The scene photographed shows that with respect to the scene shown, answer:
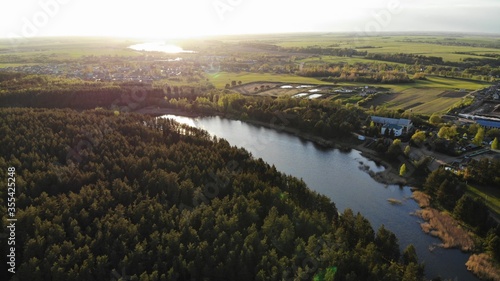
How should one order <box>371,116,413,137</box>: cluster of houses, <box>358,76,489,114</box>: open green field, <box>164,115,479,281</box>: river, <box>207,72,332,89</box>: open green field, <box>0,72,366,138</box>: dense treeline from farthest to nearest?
<box>207,72,332,89</box>: open green field, <box>358,76,489,114</box>: open green field, <box>0,72,366,138</box>: dense treeline, <box>371,116,413,137</box>: cluster of houses, <box>164,115,479,281</box>: river

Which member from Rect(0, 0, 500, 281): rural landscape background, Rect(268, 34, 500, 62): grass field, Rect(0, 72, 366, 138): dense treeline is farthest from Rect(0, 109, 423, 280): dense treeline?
Rect(268, 34, 500, 62): grass field

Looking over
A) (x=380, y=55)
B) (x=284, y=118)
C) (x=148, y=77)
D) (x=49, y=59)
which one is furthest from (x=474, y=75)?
(x=49, y=59)

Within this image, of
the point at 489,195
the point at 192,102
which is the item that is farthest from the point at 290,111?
the point at 489,195

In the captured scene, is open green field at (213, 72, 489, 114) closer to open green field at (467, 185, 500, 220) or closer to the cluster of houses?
Answer: the cluster of houses

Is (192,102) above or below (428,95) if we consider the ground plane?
below

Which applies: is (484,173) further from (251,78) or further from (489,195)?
(251,78)

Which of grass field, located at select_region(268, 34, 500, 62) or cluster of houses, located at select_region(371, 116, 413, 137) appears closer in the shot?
cluster of houses, located at select_region(371, 116, 413, 137)

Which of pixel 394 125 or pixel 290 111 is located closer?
pixel 394 125

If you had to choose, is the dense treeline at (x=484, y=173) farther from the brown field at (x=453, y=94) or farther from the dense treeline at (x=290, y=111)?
the brown field at (x=453, y=94)
